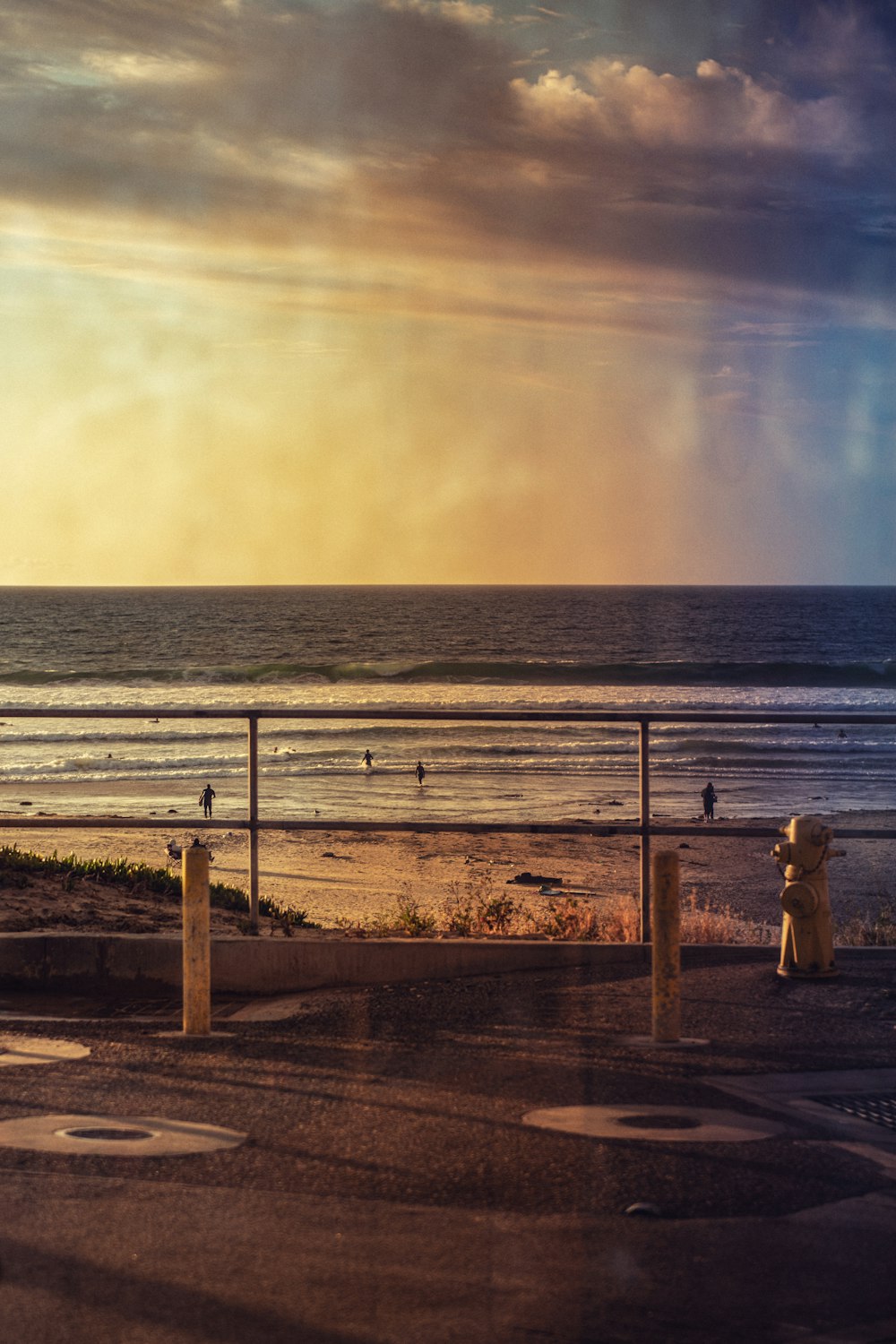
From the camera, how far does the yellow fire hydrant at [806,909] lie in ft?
25.4

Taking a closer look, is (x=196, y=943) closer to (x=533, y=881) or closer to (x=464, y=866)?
(x=533, y=881)

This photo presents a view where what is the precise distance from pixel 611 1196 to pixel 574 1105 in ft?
3.03

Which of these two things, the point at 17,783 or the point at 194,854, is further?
the point at 17,783

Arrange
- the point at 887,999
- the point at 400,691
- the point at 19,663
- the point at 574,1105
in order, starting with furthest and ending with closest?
the point at 19,663, the point at 400,691, the point at 887,999, the point at 574,1105

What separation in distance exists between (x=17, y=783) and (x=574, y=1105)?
30.8 meters

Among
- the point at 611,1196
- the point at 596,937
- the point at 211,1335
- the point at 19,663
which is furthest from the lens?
the point at 19,663

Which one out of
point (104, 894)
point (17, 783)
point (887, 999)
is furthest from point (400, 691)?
point (887, 999)

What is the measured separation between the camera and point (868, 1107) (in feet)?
18.5

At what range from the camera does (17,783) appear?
34656mm

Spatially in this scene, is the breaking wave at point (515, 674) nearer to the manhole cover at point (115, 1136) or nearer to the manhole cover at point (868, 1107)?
the manhole cover at point (868, 1107)

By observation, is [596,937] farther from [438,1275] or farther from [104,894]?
[438,1275]

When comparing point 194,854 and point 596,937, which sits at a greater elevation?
point 194,854

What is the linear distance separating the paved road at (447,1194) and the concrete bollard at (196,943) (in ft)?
0.56

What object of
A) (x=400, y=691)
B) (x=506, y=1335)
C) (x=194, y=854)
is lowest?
(x=506, y=1335)
